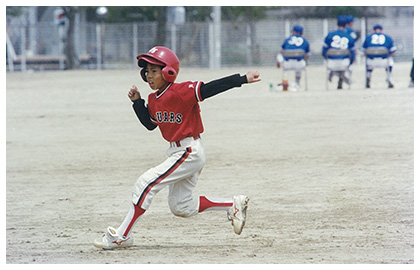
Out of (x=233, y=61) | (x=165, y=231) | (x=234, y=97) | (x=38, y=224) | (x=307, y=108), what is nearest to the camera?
(x=165, y=231)

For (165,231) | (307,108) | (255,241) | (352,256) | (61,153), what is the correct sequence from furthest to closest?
(307,108) < (61,153) < (165,231) < (255,241) < (352,256)

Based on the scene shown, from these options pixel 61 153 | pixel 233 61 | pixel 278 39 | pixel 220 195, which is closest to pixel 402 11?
pixel 278 39

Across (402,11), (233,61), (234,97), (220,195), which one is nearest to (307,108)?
(234,97)

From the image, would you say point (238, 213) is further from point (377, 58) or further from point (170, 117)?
point (377, 58)

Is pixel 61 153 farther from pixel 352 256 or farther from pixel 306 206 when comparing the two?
pixel 352 256

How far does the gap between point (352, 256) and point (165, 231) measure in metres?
1.80

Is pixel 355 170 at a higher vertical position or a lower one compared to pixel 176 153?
lower

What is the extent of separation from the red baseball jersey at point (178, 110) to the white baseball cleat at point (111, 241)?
2.65 ft

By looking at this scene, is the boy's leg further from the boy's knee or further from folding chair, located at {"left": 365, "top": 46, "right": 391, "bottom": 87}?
folding chair, located at {"left": 365, "top": 46, "right": 391, "bottom": 87}

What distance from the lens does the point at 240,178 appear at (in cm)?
906

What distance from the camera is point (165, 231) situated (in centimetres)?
632

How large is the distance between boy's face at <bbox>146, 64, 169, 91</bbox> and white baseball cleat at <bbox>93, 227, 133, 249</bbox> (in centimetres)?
111

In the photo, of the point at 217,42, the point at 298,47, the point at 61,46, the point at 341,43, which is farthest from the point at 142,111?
the point at 61,46

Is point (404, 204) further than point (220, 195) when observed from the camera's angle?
No
